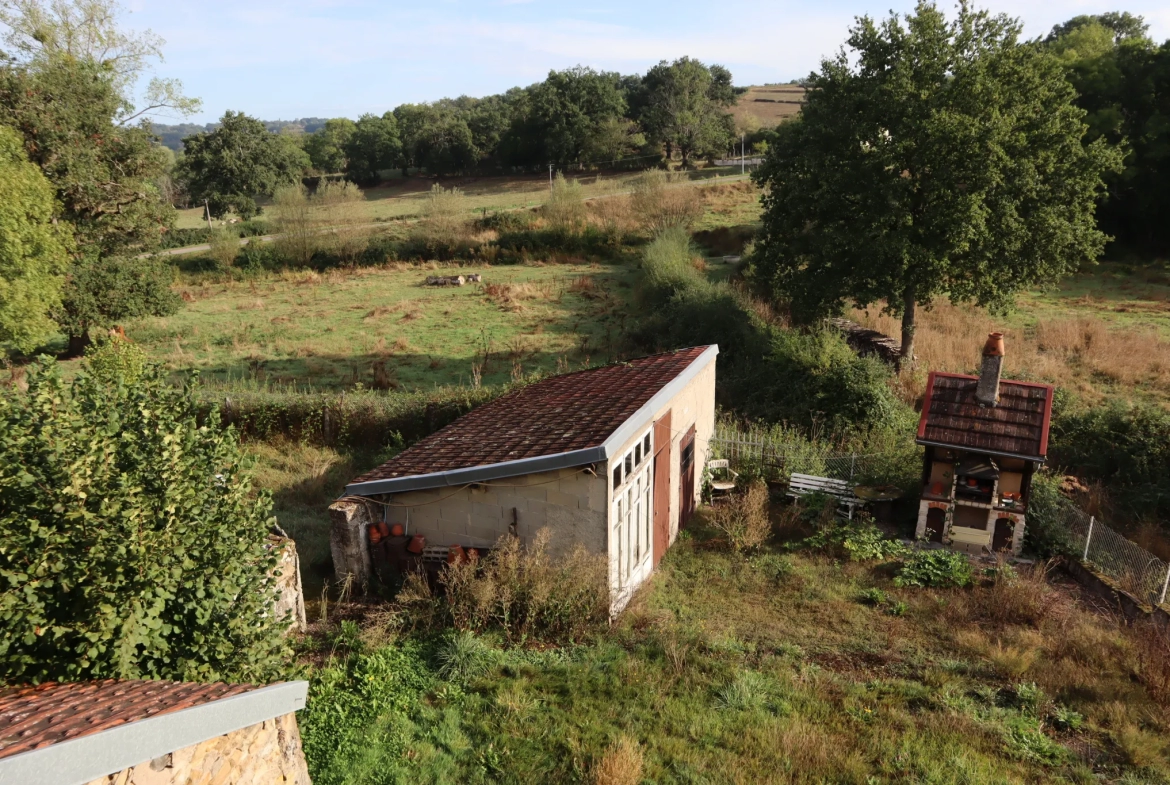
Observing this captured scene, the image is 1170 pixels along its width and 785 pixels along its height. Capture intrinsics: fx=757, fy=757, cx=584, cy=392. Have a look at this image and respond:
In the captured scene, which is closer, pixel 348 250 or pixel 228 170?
pixel 348 250

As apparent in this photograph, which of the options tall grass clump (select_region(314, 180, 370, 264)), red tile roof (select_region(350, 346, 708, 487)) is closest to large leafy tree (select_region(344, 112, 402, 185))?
tall grass clump (select_region(314, 180, 370, 264))

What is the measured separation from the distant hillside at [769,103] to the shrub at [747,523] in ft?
227

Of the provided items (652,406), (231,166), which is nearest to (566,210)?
(231,166)

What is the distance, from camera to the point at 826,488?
13320mm

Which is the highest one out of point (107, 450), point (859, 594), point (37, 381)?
point (37, 381)

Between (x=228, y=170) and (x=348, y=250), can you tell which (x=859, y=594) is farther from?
(x=228, y=170)

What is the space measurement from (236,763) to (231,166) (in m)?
56.8

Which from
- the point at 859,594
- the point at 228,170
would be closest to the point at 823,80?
the point at 859,594

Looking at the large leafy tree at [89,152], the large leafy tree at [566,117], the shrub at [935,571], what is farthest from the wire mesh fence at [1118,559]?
the large leafy tree at [566,117]

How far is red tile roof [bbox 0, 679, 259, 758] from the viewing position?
3.74m

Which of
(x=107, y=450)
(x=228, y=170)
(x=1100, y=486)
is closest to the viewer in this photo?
(x=107, y=450)

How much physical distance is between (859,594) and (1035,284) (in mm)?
13464

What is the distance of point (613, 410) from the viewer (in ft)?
35.9

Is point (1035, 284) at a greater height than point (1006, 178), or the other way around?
point (1006, 178)
